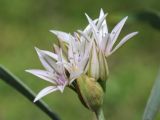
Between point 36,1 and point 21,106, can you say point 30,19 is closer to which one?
point 36,1

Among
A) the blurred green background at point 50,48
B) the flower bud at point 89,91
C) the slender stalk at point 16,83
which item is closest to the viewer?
the flower bud at point 89,91

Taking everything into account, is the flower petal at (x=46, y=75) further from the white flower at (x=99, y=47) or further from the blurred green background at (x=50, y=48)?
the blurred green background at (x=50, y=48)

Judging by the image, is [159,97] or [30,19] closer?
[159,97]

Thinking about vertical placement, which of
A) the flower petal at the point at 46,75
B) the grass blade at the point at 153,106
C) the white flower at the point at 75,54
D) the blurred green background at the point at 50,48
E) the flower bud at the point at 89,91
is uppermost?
the white flower at the point at 75,54

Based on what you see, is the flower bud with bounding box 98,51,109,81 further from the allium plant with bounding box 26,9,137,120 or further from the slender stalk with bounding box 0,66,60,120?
the slender stalk with bounding box 0,66,60,120

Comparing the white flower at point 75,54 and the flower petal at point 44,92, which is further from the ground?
the white flower at point 75,54

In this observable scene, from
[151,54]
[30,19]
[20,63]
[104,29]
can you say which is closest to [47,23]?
[30,19]

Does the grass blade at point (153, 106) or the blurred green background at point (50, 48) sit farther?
the blurred green background at point (50, 48)

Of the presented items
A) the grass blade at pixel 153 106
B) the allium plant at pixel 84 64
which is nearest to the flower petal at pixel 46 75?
the allium plant at pixel 84 64
